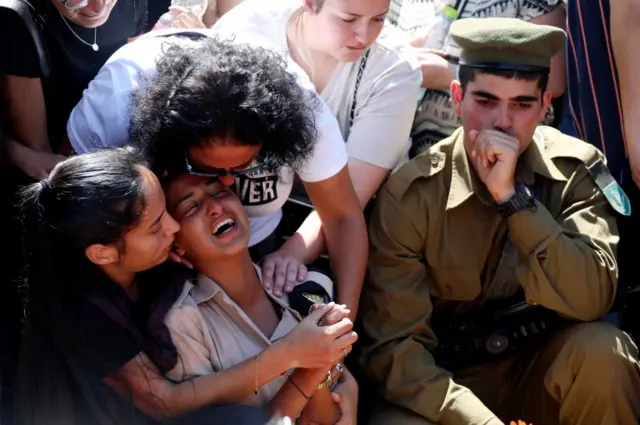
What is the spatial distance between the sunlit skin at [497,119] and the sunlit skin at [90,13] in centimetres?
109

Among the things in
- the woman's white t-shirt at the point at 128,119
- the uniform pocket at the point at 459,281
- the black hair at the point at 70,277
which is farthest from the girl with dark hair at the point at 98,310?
the uniform pocket at the point at 459,281

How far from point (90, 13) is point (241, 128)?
725 mm

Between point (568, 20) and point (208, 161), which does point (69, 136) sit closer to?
point (208, 161)

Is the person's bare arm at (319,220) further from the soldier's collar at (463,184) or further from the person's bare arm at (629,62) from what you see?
the person's bare arm at (629,62)

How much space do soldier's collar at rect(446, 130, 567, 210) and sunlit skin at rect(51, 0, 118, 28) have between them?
1.12m

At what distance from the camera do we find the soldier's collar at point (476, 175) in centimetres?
269

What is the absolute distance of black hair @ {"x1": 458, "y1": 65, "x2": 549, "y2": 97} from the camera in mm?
2658

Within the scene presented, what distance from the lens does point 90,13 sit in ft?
8.61

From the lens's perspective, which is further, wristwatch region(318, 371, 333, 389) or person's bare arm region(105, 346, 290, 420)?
wristwatch region(318, 371, 333, 389)

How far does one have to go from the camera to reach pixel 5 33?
2475 mm

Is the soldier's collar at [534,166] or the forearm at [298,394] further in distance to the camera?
the soldier's collar at [534,166]

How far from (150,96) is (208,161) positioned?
215mm

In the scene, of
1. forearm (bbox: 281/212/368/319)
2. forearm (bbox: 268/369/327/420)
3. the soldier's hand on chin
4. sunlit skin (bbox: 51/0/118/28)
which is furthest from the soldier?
sunlit skin (bbox: 51/0/118/28)

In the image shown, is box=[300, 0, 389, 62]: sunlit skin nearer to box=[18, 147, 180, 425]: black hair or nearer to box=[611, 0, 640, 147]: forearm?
box=[611, 0, 640, 147]: forearm
